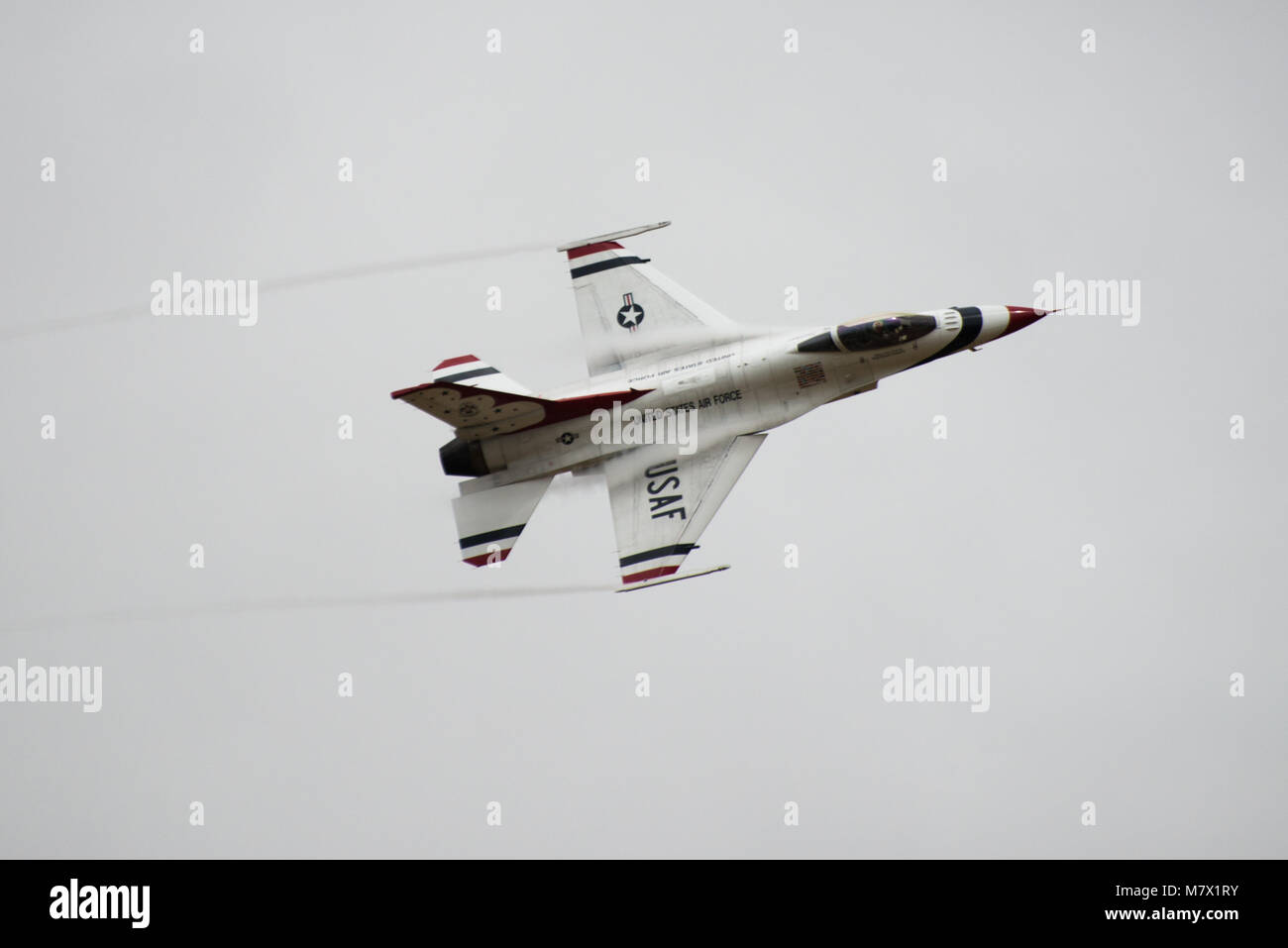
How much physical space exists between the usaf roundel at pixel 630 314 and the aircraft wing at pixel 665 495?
9.15 ft

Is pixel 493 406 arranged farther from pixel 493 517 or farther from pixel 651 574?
pixel 651 574

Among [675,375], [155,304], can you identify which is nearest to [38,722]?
[155,304]

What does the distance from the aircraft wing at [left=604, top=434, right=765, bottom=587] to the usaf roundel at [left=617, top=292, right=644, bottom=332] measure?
9.15ft

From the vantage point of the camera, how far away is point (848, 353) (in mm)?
33312

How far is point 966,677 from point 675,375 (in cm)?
1163

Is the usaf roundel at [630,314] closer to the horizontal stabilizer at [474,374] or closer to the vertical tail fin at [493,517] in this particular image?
the horizontal stabilizer at [474,374]

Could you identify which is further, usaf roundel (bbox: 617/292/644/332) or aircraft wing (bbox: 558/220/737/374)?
usaf roundel (bbox: 617/292/644/332)

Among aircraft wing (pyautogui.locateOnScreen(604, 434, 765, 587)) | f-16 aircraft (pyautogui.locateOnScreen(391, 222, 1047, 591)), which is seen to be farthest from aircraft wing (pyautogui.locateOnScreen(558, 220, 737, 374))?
aircraft wing (pyautogui.locateOnScreen(604, 434, 765, 587))

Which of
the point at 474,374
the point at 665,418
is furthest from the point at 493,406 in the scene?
the point at 665,418

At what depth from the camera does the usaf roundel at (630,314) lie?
116 feet

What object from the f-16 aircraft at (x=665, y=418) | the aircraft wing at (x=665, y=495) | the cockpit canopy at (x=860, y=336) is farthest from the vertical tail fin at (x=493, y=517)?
the cockpit canopy at (x=860, y=336)

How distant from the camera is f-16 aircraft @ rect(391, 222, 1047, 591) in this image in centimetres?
3334

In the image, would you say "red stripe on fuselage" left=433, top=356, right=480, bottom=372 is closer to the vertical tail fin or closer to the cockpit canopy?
the vertical tail fin

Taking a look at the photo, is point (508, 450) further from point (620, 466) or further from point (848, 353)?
point (848, 353)
